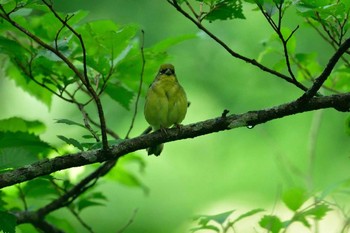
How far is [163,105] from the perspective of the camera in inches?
148

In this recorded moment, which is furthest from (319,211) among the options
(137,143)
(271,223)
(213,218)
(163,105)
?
(163,105)

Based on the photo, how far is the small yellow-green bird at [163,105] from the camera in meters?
3.67

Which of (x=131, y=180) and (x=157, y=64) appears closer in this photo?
(x=157, y=64)

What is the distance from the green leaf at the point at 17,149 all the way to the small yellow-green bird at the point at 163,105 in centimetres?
75

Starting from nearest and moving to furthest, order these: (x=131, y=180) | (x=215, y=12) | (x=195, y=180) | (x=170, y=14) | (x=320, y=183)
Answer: (x=215, y=12), (x=131, y=180), (x=320, y=183), (x=195, y=180), (x=170, y=14)

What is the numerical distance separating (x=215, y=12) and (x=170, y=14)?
5321 mm

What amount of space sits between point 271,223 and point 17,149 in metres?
1.15

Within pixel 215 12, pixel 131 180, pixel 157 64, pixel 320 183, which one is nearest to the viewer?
pixel 215 12

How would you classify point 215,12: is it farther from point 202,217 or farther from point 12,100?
point 12,100

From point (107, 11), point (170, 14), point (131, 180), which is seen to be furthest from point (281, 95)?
point (131, 180)

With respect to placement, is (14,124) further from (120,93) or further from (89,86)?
(89,86)

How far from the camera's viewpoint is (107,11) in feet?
26.3

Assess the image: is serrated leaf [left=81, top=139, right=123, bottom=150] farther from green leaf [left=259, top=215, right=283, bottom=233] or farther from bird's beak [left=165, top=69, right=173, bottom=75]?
bird's beak [left=165, top=69, right=173, bottom=75]

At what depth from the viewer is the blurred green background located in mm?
6605
